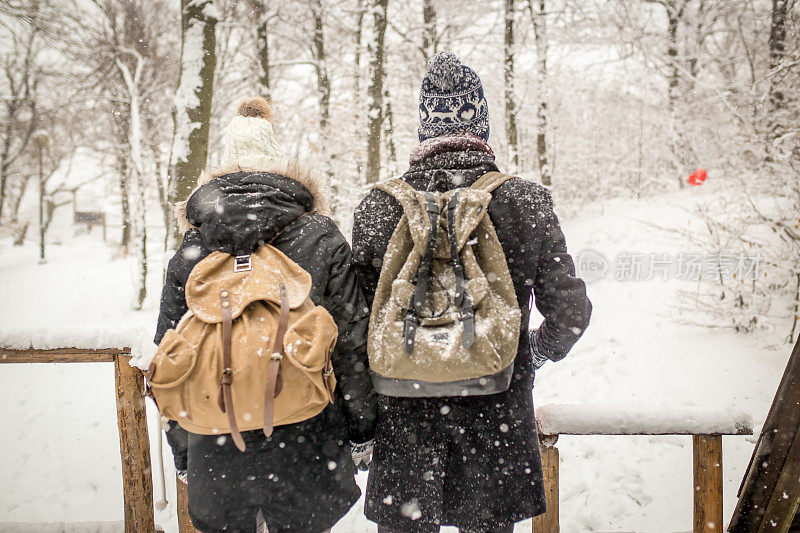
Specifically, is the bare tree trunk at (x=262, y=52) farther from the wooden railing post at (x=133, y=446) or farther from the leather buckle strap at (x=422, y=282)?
the leather buckle strap at (x=422, y=282)

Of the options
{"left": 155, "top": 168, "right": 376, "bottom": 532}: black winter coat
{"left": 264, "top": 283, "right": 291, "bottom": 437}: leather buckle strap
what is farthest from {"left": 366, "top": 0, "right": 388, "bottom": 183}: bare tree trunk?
{"left": 264, "top": 283, "right": 291, "bottom": 437}: leather buckle strap

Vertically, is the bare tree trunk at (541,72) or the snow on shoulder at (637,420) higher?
the bare tree trunk at (541,72)

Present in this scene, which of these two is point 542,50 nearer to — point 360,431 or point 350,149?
A: point 350,149

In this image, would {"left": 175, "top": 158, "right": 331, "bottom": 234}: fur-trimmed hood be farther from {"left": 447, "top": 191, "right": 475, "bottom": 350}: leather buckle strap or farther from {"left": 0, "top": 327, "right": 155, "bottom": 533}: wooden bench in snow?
{"left": 0, "top": 327, "right": 155, "bottom": 533}: wooden bench in snow

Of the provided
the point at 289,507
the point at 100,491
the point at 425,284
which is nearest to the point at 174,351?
the point at 289,507

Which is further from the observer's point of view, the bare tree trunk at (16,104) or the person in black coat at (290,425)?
the bare tree trunk at (16,104)

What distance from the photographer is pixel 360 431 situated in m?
1.60

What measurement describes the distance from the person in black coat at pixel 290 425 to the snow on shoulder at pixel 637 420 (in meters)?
0.89

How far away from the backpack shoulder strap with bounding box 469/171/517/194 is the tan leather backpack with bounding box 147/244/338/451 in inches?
25.6

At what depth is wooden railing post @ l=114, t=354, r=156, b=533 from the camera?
2.22 m

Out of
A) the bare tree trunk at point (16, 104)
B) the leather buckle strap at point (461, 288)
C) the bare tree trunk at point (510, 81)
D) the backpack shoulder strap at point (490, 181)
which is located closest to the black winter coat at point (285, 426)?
A: the leather buckle strap at point (461, 288)

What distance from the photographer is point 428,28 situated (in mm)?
11047

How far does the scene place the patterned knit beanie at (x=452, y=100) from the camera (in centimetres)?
160

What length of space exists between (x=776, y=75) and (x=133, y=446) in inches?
319
